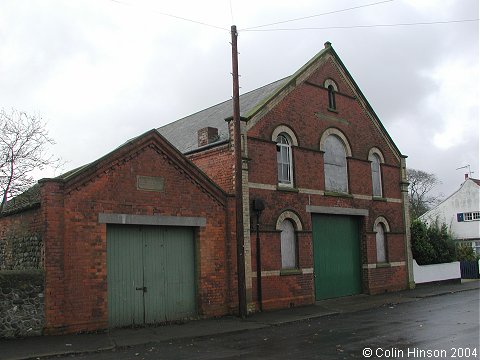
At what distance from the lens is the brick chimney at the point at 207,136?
1830cm

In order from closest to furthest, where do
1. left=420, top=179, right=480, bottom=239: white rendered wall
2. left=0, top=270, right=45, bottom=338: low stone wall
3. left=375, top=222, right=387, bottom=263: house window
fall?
left=0, top=270, right=45, bottom=338: low stone wall, left=375, top=222, right=387, bottom=263: house window, left=420, top=179, right=480, bottom=239: white rendered wall

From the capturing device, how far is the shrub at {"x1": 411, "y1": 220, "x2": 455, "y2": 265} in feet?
82.3

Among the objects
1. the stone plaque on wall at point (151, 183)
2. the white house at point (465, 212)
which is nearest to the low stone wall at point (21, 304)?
the stone plaque on wall at point (151, 183)

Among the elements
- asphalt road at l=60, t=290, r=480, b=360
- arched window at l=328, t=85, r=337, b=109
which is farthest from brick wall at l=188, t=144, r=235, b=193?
arched window at l=328, t=85, r=337, b=109

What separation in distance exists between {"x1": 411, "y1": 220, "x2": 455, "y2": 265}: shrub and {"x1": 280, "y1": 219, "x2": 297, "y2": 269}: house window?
9.00 metres

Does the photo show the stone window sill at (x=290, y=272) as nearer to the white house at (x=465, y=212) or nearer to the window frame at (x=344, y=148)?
the window frame at (x=344, y=148)

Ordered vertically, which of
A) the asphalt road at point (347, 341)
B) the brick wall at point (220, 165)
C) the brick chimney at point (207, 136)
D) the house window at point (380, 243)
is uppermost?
the brick chimney at point (207, 136)

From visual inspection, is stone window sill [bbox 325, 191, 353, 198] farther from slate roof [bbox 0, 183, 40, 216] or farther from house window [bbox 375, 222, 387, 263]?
slate roof [bbox 0, 183, 40, 216]

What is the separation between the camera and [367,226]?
21859 millimetres

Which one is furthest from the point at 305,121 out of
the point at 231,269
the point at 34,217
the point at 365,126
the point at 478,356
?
the point at 478,356

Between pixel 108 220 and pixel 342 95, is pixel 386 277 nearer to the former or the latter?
pixel 342 95

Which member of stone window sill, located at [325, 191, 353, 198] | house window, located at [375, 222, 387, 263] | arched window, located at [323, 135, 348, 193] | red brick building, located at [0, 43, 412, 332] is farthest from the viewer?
house window, located at [375, 222, 387, 263]

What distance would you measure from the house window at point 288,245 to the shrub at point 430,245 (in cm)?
900

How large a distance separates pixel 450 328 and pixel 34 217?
10.5 meters
